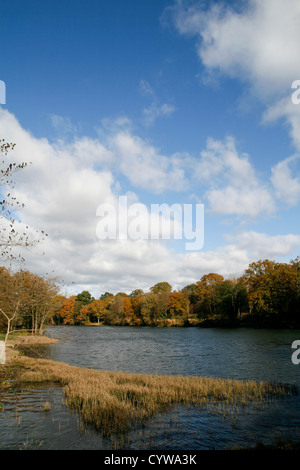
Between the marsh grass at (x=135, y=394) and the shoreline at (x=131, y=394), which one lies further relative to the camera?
the marsh grass at (x=135, y=394)

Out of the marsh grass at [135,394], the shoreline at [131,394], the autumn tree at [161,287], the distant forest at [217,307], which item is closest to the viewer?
the shoreline at [131,394]

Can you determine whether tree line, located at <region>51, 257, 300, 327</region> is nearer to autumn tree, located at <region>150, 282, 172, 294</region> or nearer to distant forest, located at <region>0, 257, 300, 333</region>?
distant forest, located at <region>0, 257, 300, 333</region>

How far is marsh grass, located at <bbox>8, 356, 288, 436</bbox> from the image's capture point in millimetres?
14476

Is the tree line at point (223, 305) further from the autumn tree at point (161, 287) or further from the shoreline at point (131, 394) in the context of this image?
the shoreline at point (131, 394)

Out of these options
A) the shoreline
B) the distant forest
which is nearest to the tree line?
the distant forest

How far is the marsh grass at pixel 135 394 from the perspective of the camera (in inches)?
570

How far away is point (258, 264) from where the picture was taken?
97.5m

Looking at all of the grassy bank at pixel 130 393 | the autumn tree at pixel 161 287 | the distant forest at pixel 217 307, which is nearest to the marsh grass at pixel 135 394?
the grassy bank at pixel 130 393

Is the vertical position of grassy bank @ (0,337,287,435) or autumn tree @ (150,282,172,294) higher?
autumn tree @ (150,282,172,294)

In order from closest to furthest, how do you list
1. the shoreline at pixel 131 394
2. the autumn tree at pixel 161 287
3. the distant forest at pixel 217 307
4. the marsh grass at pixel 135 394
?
the shoreline at pixel 131 394, the marsh grass at pixel 135 394, the distant forest at pixel 217 307, the autumn tree at pixel 161 287

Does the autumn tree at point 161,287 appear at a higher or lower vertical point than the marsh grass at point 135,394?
higher
